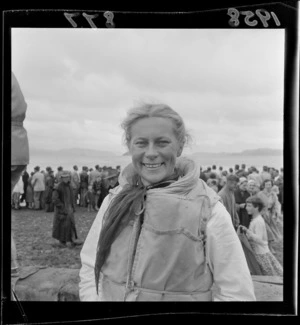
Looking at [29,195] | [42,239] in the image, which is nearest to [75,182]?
[29,195]

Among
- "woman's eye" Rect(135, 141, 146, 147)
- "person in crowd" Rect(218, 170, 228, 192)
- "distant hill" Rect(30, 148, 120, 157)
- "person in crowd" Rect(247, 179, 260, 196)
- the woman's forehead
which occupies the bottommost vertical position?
"person in crowd" Rect(247, 179, 260, 196)

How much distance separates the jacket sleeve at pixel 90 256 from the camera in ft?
10.8

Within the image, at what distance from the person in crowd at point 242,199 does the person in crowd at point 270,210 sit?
81mm

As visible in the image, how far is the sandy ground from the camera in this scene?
3279 millimetres

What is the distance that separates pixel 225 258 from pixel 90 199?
0.80 metres

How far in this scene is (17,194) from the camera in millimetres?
3291

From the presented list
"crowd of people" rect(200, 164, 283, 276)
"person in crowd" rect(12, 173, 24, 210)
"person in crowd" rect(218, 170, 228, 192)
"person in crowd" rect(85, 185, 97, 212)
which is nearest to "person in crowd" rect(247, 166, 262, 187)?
"crowd of people" rect(200, 164, 283, 276)

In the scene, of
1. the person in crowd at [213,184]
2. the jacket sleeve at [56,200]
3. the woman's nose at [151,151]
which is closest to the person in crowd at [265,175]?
the person in crowd at [213,184]

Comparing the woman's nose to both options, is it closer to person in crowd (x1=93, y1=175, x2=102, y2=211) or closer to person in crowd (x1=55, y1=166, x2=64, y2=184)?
person in crowd (x1=93, y1=175, x2=102, y2=211)

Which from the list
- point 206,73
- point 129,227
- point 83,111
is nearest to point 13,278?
point 129,227

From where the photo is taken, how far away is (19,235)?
330 cm

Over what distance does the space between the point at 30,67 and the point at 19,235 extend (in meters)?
0.92

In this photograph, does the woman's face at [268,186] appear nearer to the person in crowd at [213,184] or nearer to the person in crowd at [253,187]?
the person in crowd at [253,187]
